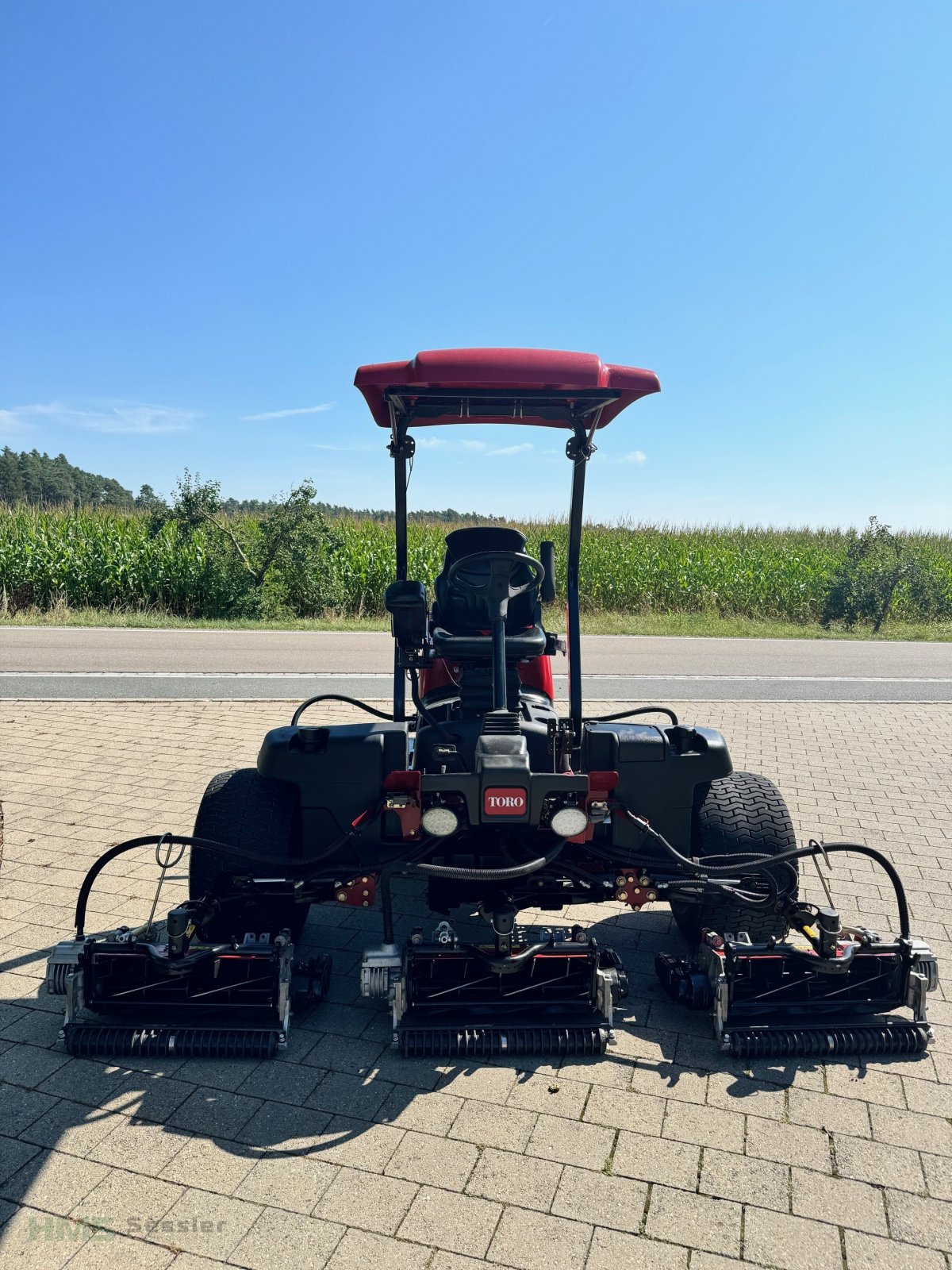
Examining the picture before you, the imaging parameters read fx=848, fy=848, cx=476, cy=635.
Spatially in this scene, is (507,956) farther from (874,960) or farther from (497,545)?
(497,545)

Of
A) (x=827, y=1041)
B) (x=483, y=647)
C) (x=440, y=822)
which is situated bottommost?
(x=827, y=1041)

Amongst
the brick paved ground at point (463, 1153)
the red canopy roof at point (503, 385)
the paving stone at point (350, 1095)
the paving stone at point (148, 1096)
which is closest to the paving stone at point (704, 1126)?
the brick paved ground at point (463, 1153)

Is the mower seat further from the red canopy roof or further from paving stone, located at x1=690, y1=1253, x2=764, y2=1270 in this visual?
paving stone, located at x1=690, y1=1253, x2=764, y2=1270

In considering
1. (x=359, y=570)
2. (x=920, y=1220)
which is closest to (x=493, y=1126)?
(x=920, y=1220)

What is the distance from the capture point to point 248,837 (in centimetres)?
333

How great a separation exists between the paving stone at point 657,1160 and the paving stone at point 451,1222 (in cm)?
40

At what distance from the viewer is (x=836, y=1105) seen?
108 inches

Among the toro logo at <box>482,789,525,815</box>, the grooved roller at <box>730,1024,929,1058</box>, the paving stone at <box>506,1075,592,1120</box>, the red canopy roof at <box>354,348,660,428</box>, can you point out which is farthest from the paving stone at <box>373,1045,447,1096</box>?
the red canopy roof at <box>354,348,660,428</box>

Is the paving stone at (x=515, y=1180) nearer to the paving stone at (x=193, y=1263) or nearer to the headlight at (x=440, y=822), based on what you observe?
the paving stone at (x=193, y=1263)

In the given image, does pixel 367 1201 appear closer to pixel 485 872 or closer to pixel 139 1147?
pixel 139 1147

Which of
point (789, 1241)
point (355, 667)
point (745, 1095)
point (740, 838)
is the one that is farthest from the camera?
point (355, 667)

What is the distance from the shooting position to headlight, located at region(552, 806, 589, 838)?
2.90 metres

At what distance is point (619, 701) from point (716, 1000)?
20.5 feet

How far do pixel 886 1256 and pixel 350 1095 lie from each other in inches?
62.0
